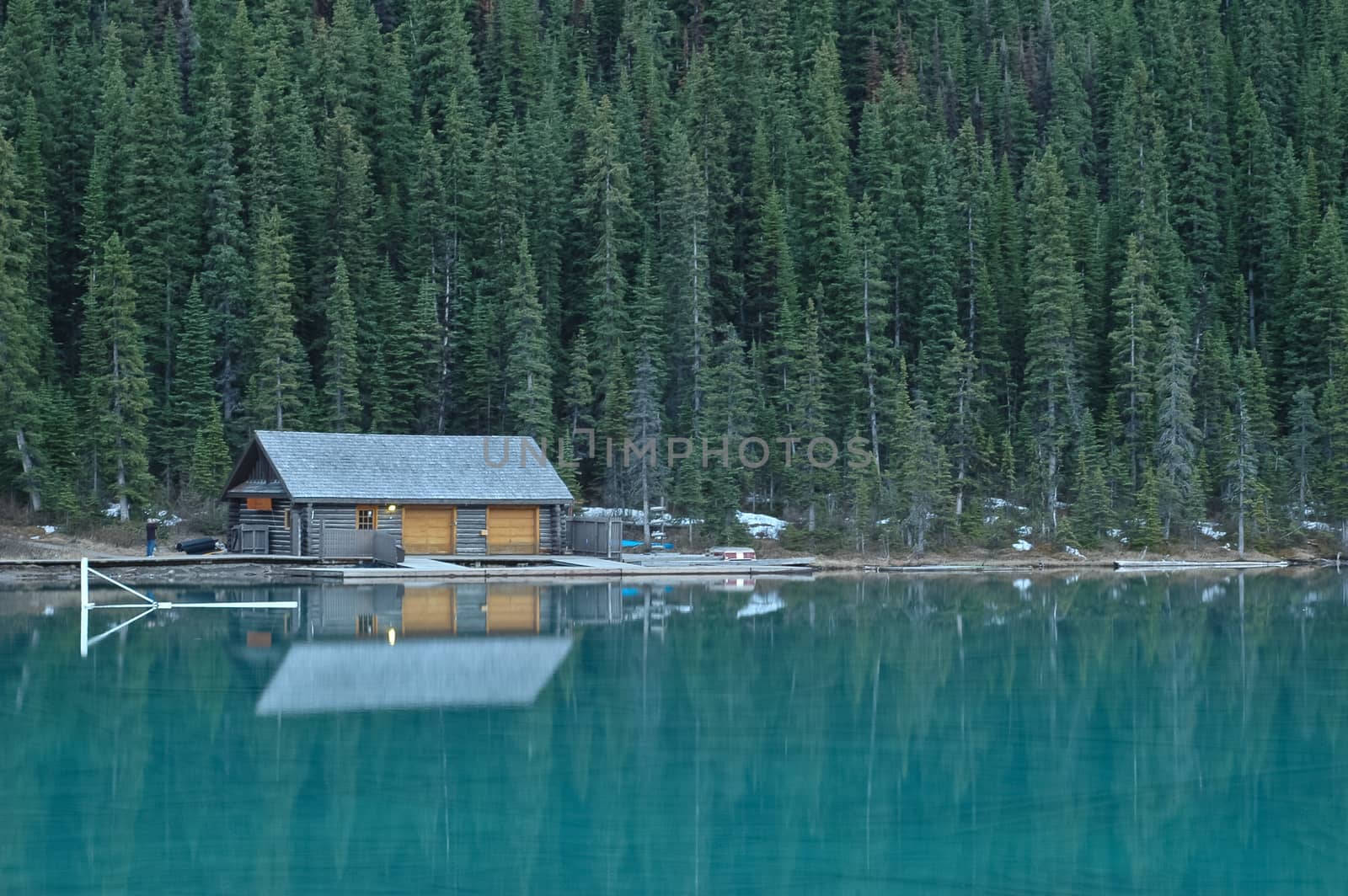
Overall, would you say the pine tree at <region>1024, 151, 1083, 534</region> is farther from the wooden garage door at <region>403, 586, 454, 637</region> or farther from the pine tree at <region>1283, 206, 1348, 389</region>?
the wooden garage door at <region>403, 586, 454, 637</region>

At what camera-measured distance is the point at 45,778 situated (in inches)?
637

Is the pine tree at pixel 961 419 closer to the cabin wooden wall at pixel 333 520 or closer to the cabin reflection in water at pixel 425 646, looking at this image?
the cabin wooden wall at pixel 333 520

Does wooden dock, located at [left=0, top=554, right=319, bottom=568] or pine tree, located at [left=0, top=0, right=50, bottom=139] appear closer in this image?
wooden dock, located at [left=0, top=554, right=319, bottom=568]

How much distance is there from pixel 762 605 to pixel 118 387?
27.6 metres

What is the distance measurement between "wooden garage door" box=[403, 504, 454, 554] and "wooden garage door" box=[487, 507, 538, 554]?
1314mm

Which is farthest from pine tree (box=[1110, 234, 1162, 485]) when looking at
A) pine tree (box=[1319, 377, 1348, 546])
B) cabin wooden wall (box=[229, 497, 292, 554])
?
cabin wooden wall (box=[229, 497, 292, 554])

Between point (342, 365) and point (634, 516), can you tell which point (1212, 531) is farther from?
point (342, 365)

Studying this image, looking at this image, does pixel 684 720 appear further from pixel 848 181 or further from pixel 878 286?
pixel 848 181

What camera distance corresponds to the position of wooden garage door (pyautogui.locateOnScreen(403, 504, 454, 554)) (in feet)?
159

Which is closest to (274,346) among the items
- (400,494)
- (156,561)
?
(400,494)

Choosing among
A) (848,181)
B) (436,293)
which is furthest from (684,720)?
(848,181)

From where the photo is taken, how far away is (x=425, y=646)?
89.8 feet

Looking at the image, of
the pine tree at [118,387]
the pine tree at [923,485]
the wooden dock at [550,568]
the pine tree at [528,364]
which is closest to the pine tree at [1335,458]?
the pine tree at [923,485]

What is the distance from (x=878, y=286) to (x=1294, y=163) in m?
25.3
